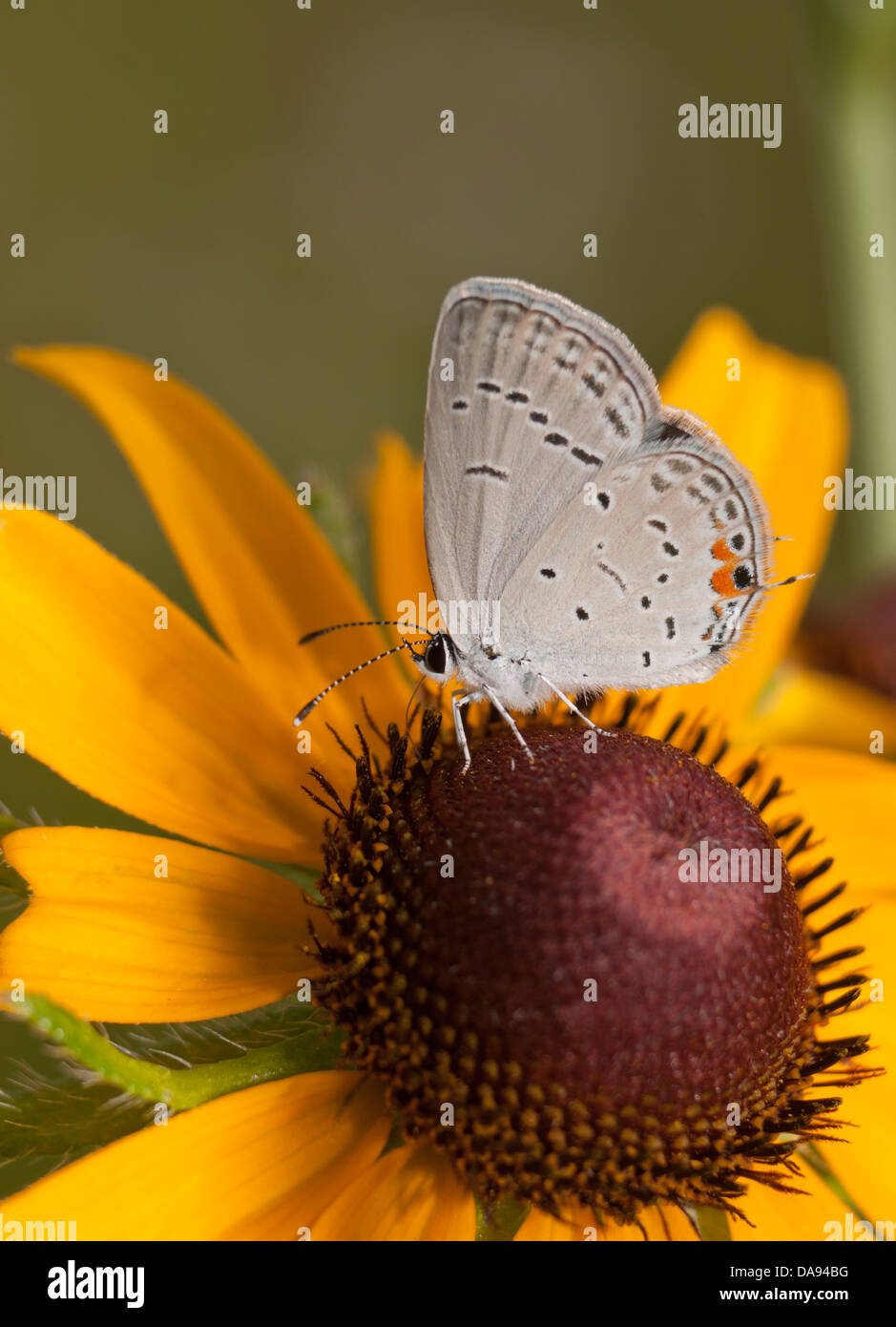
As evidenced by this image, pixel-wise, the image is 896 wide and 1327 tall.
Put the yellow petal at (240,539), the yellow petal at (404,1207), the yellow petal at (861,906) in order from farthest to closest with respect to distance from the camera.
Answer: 1. the yellow petal at (240,539)
2. the yellow petal at (861,906)
3. the yellow petal at (404,1207)

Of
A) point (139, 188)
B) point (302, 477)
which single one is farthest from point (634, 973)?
point (139, 188)

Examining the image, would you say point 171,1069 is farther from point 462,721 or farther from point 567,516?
point 567,516

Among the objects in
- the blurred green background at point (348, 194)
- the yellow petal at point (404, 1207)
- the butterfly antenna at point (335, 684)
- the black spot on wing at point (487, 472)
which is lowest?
the yellow petal at point (404, 1207)

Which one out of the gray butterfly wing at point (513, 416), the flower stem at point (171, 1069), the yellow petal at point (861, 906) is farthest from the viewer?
the yellow petal at point (861, 906)

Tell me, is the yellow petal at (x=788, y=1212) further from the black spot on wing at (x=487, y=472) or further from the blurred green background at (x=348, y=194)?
the blurred green background at (x=348, y=194)

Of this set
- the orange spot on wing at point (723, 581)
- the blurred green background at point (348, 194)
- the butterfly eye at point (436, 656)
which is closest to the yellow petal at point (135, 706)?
the butterfly eye at point (436, 656)

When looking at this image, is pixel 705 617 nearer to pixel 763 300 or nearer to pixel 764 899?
pixel 764 899

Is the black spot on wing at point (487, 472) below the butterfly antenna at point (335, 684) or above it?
above
